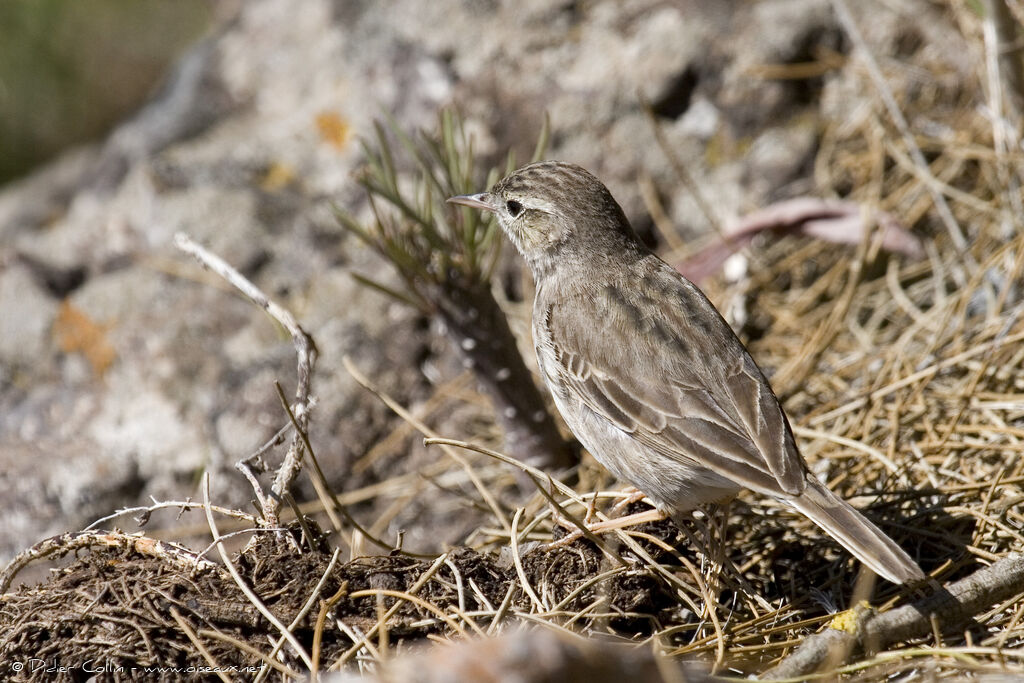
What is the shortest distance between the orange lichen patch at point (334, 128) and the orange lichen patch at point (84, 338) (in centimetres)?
172

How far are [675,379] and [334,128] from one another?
315cm

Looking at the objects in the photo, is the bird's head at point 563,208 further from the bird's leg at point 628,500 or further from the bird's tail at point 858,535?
the bird's tail at point 858,535

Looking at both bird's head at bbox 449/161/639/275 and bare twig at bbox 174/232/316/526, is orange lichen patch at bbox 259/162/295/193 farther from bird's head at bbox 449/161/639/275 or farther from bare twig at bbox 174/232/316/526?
bare twig at bbox 174/232/316/526

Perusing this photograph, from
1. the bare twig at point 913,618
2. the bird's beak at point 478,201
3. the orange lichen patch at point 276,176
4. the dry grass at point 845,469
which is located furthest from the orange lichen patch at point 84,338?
the bare twig at point 913,618

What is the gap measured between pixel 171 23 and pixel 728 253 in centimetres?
560

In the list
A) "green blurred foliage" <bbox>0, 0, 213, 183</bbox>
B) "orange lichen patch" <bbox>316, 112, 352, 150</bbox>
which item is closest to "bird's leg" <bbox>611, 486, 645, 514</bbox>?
"orange lichen patch" <bbox>316, 112, 352, 150</bbox>

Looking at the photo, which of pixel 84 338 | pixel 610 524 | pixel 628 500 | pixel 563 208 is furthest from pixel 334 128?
pixel 610 524

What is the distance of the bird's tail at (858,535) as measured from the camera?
283cm

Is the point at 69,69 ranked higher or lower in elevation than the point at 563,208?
higher

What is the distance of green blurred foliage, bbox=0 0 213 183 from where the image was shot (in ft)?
24.4

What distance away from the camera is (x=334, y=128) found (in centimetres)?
580

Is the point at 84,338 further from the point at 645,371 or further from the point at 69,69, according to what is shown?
the point at 69,69

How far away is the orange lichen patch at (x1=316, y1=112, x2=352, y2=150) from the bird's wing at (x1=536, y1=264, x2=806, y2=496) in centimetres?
234

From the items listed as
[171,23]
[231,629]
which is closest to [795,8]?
[231,629]
